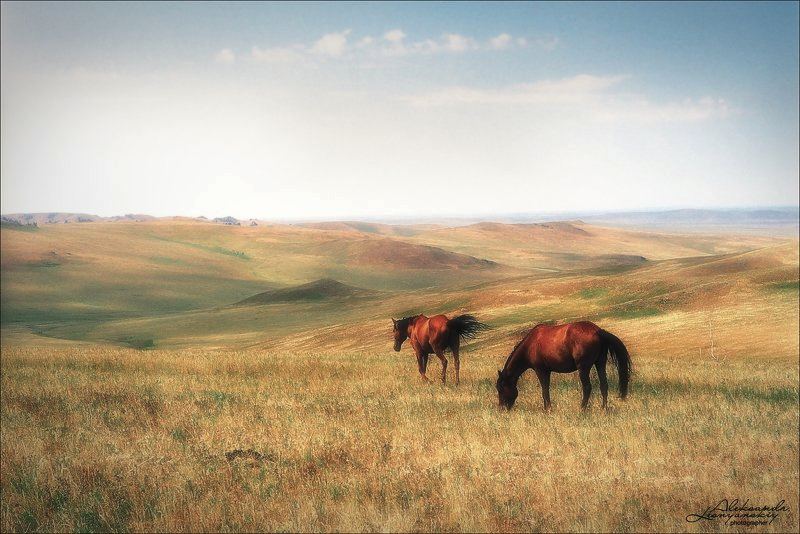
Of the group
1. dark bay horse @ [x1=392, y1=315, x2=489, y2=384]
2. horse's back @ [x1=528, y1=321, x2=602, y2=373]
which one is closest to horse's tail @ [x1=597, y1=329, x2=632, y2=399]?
horse's back @ [x1=528, y1=321, x2=602, y2=373]

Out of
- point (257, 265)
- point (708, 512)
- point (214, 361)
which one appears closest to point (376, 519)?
point (708, 512)

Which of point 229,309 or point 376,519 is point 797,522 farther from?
point 229,309

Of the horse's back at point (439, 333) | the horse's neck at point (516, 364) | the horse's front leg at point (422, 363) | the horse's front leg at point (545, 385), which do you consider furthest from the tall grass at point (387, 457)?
the horse's back at point (439, 333)

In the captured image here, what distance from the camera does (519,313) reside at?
43.1 meters

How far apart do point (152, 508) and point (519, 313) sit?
37312mm

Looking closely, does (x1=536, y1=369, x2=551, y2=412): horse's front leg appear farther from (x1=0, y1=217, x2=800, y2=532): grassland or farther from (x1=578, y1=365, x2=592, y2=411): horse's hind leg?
(x1=578, y1=365, x2=592, y2=411): horse's hind leg

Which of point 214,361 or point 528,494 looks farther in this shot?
point 214,361

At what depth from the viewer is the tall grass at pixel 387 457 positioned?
715 centimetres

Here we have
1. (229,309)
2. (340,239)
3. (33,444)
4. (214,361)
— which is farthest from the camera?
(340,239)
